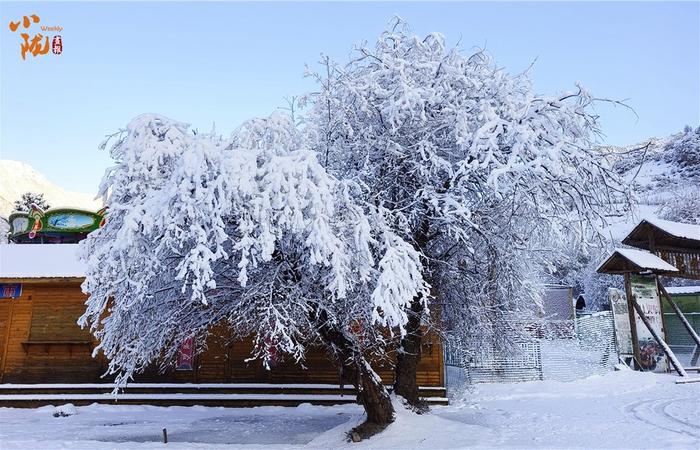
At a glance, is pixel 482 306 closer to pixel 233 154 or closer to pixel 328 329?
pixel 328 329

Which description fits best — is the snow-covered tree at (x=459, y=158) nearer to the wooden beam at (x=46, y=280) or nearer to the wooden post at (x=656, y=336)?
the wooden post at (x=656, y=336)

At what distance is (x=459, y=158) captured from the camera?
29.9 feet

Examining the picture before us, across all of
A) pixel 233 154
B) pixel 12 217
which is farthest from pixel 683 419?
pixel 12 217

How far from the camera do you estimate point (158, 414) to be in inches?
483

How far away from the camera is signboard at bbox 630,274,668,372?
599 inches

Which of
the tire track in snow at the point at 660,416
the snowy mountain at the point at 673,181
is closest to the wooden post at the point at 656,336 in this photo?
the tire track in snow at the point at 660,416

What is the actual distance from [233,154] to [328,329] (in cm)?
334

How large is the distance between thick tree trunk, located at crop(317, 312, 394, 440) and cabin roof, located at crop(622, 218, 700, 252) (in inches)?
458

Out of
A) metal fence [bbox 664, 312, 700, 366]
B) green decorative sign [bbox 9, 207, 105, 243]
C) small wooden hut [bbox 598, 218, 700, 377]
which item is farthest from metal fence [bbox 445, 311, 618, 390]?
green decorative sign [bbox 9, 207, 105, 243]

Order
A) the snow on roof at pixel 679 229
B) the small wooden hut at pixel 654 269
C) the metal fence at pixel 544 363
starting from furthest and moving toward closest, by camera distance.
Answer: the metal fence at pixel 544 363 < the snow on roof at pixel 679 229 < the small wooden hut at pixel 654 269

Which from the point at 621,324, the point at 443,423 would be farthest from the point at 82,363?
the point at 621,324

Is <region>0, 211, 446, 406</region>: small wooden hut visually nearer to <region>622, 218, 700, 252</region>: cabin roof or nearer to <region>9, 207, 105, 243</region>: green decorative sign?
<region>9, 207, 105, 243</region>: green decorative sign

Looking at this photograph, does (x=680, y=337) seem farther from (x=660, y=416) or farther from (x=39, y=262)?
(x=39, y=262)

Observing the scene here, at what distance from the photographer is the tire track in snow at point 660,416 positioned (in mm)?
7701
